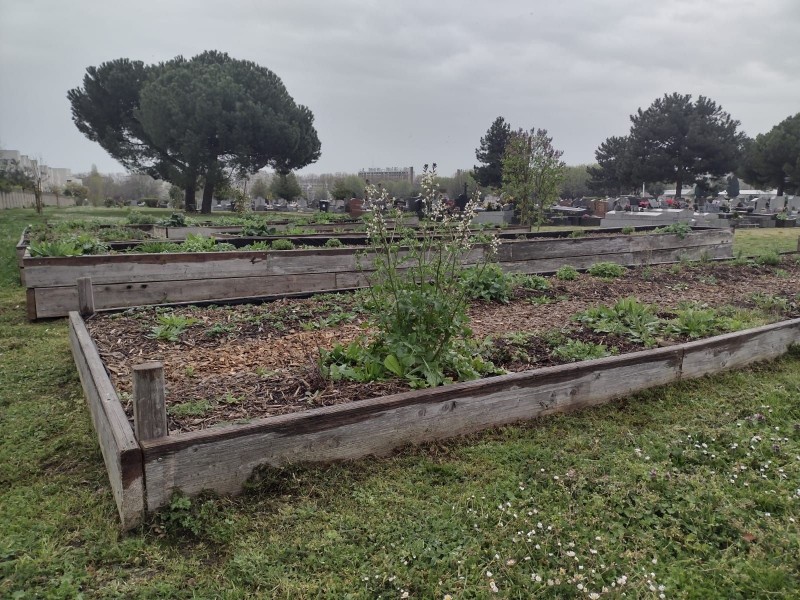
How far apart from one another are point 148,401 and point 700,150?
44093mm

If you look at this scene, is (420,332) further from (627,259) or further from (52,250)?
(627,259)

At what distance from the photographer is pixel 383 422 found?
Answer: 114 inches

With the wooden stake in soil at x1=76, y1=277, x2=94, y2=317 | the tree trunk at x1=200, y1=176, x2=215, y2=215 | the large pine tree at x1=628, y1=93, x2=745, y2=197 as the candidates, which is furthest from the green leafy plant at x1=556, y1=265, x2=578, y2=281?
the large pine tree at x1=628, y1=93, x2=745, y2=197

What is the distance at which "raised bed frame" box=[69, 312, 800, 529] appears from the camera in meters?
2.38

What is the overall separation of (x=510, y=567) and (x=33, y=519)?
2.07m

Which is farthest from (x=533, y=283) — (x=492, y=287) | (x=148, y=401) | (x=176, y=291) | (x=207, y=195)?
(x=207, y=195)

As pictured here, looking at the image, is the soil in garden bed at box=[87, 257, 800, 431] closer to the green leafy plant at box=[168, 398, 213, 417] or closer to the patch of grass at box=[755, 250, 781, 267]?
the green leafy plant at box=[168, 398, 213, 417]

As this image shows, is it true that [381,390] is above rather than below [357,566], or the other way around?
above

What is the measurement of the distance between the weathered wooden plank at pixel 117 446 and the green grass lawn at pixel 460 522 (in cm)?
9

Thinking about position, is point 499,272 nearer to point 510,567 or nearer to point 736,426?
point 736,426

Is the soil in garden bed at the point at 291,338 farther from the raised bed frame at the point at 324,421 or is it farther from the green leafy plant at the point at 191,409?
the raised bed frame at the point at 324,421

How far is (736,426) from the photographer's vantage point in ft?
10.8

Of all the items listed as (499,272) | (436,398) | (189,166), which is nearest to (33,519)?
(436,398)

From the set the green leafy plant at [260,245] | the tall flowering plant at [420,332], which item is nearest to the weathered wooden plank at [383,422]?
the tall flowering plant at [420,332]
